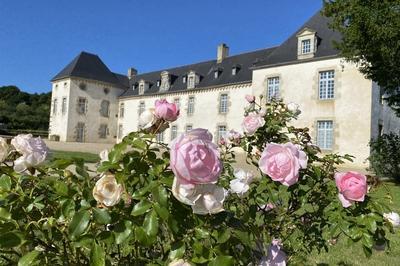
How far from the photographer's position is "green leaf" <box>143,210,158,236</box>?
96 cm

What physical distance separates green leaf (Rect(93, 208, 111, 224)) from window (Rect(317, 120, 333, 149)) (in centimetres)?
2099

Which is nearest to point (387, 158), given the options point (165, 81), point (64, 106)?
point (165, 81)

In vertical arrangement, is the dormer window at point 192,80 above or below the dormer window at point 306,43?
below

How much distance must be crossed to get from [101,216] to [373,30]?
11.6 m

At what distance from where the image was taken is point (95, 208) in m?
1.02

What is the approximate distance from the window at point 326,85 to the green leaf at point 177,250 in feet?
69.2

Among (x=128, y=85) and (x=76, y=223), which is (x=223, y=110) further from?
(x=76, y=223)

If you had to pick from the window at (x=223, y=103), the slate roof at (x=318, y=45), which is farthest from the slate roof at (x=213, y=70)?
the slate roof at (x=318, y=45)

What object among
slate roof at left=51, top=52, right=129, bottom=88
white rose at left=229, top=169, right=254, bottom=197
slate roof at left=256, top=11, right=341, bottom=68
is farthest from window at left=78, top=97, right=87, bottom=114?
white rose at left=229, top=169, right=254, bottom=197

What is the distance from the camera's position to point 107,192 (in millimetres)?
1044

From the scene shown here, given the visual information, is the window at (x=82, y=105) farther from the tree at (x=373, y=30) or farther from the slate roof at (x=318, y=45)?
the tree at (x=373, y=30)

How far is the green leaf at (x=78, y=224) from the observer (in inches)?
38.4

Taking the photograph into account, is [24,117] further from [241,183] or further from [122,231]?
[122,231]

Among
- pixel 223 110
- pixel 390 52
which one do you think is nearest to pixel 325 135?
pixel 223 110
